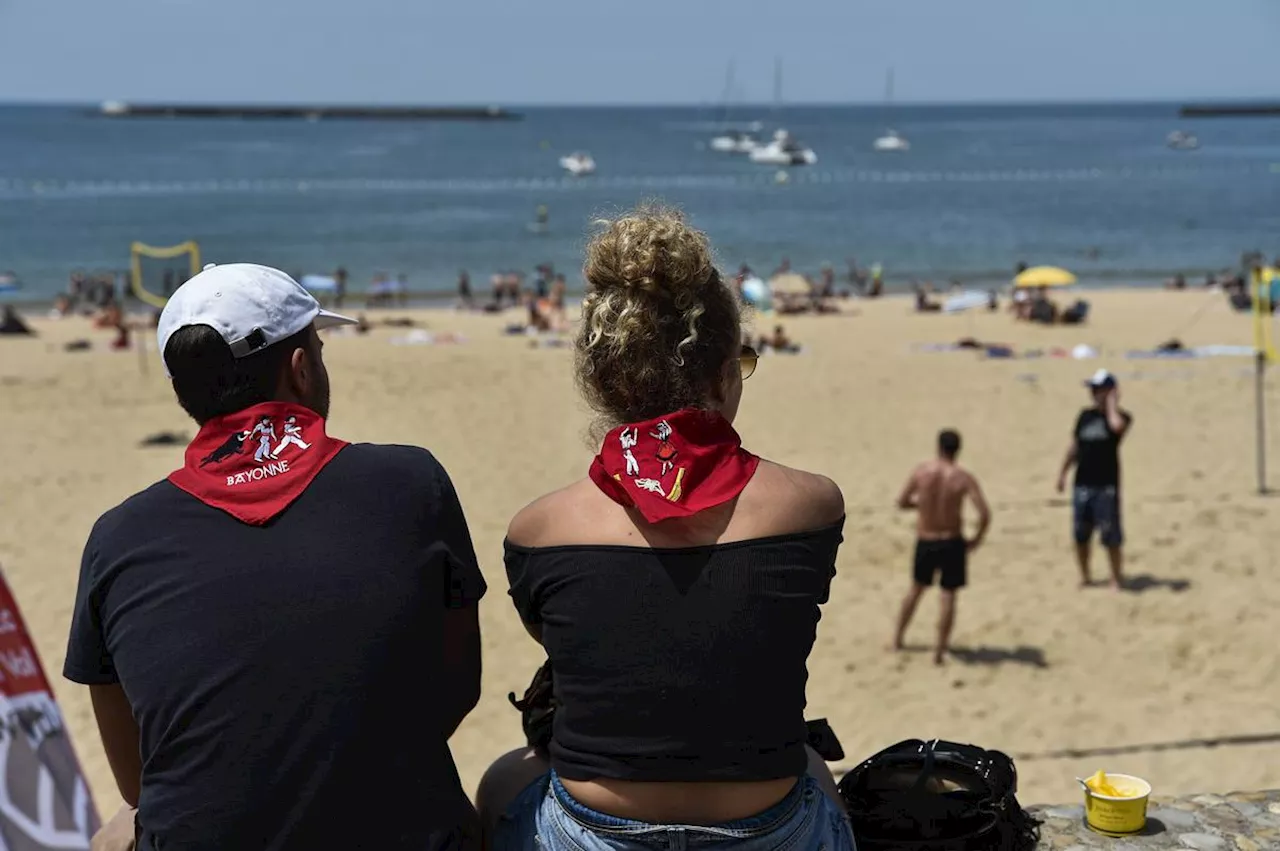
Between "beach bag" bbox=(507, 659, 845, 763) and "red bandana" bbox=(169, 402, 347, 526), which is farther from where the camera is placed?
"beach bag" bbox=(507, 659, 845, 763)

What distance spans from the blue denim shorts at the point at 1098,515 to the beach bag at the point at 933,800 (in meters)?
6.00

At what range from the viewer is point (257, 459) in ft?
5.95

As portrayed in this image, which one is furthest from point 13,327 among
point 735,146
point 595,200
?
point 735,146

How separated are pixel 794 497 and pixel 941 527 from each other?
566cm

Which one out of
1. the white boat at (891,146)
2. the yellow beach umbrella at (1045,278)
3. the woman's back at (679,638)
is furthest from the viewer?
the white boat at (891,146)

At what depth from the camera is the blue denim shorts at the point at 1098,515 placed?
8.20 meters

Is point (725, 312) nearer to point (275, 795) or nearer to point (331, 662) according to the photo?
point (331, 662)

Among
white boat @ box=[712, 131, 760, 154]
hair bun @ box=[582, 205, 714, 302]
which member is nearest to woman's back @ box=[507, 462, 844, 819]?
hair bun @ box=[582, 205, 714, 302]

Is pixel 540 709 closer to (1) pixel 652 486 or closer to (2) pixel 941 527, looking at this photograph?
(1) pixel 652 486

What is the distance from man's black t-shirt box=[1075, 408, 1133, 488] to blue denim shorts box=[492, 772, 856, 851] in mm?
6808

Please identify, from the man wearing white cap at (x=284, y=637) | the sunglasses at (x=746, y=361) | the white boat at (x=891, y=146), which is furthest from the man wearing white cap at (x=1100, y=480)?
the white boat at (x=891, y=146)

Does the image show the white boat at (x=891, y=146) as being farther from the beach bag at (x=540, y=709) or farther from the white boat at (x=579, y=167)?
the beach bag at (x=540, y=709)

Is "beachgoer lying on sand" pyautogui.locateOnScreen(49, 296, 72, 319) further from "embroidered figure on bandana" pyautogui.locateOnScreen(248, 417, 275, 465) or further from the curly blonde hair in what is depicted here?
the curly blonde hair

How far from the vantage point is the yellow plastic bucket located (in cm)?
284
